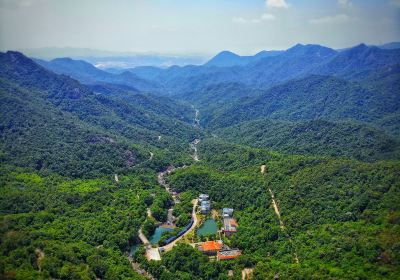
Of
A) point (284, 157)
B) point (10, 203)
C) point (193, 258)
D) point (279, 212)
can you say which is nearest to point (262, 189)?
point (279, 212)

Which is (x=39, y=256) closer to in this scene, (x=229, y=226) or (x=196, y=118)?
(x=229, y=226)

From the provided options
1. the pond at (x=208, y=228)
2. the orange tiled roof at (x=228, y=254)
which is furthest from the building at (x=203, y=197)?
the orange tiled roof at (x=228, y=254)

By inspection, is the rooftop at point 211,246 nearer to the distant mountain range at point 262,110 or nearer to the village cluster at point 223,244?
the village cluster at point 223,244

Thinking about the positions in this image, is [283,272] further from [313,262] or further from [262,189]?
[262,189]

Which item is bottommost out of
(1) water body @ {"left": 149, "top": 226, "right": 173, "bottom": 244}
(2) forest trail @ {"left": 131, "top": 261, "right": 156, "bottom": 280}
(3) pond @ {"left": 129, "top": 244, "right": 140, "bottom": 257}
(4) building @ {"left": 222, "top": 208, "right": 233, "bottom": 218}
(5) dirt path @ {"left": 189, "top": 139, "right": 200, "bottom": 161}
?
(2) forest trail @ {"left": 131, "top": 261, "right": 156, "bottom": 280}

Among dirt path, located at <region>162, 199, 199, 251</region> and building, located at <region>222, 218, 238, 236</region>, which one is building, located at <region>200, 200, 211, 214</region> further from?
building, located at <region>222, 218, 238, 236</region>

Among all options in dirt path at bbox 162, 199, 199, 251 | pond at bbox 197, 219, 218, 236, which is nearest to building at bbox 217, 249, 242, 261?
pond at bbox 197, 219, 218, 236
